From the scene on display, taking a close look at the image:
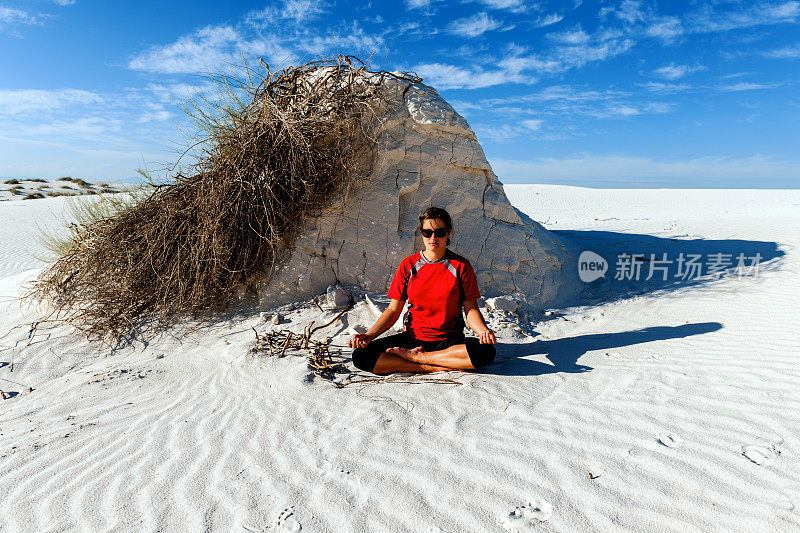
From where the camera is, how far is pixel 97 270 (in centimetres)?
583

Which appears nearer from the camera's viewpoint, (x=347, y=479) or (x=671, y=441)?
(x=347, y=479)

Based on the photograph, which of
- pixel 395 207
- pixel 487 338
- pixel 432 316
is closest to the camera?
pixel 487 338

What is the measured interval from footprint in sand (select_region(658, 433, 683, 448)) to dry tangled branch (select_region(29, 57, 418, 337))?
147 inches

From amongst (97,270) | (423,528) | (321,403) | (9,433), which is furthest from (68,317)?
(423,528)

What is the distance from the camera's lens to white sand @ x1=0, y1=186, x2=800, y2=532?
2311 millimetres

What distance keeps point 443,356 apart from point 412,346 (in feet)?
0.96

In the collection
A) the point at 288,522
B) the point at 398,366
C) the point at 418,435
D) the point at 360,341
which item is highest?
the point at 360,341

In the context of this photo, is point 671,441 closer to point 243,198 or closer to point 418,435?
point 418,435

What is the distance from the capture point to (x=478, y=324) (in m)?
3.61

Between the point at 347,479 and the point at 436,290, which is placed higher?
the point at 436,290

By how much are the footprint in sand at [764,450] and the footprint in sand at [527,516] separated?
1.28m

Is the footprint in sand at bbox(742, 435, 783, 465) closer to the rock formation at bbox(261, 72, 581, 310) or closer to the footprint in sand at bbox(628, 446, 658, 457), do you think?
the footprint in sand at bbox(628, 446, 658, 457)

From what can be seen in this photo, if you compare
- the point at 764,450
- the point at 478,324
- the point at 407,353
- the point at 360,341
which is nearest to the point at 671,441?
the point at 764,450

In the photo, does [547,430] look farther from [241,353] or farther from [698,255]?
[698,255]
